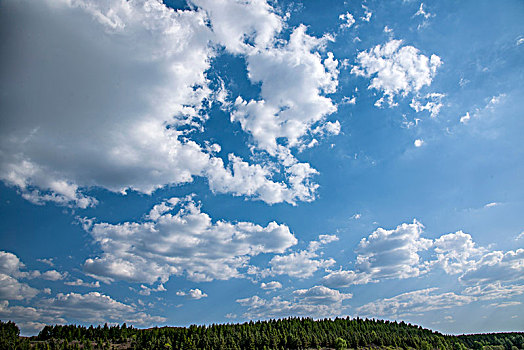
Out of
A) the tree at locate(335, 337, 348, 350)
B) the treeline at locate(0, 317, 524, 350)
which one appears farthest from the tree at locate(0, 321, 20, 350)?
the tree at locate(335, 337, 348, 350)

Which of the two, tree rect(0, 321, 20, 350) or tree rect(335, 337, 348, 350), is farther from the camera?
tree rect(335, 337, 348, 350)

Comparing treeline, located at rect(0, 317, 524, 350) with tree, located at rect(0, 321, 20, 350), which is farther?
treeline, located at rect(0, 317, 524, 350)

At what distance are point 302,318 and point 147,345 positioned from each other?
62073mm

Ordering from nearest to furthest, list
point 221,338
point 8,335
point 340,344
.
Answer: point 8,335, point 221,338, point 340,344

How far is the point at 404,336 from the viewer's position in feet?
343

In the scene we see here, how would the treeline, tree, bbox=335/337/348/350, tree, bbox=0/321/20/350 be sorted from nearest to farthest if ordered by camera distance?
tree, bbox=0/321/20/350 → the treeline → tree, bbox=335/337/348/350

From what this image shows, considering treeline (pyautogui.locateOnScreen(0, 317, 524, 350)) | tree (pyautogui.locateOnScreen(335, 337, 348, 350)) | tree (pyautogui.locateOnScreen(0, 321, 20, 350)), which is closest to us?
tree (pyautogui.locateOnScreen(0, 321, 20, 350))

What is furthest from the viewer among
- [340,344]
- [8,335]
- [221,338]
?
[340,344]

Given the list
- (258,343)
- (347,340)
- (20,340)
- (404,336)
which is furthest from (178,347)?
(404,336)

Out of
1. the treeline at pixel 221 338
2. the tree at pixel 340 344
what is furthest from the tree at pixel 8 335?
the tree at pixel 340 344

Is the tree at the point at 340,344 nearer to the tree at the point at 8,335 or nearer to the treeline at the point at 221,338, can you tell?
the treeline at the point at 221,338

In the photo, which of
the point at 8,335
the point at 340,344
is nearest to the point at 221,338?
the point at 340,344

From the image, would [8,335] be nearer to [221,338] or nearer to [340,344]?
[221,338]

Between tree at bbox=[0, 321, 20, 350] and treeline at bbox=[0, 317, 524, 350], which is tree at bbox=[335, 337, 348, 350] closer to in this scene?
treeline at bbox=[0, 317, 524, 350]
